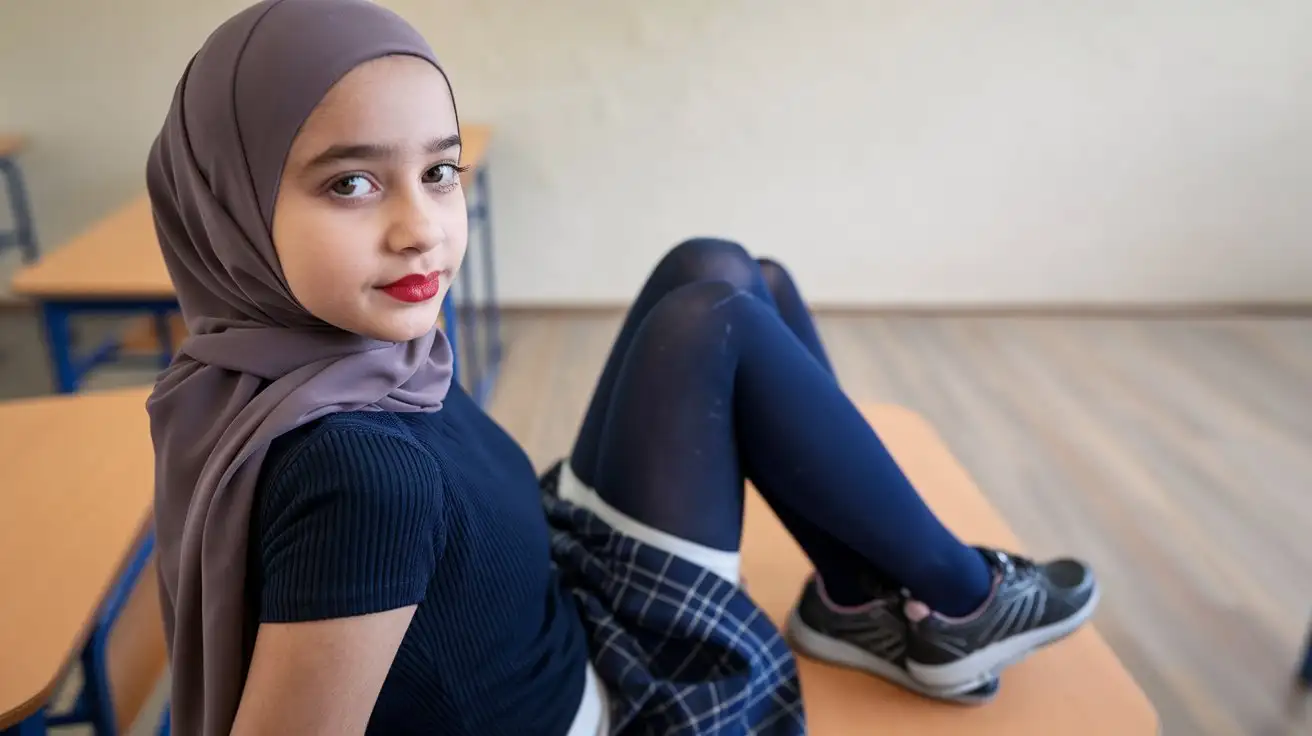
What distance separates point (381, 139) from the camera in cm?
67

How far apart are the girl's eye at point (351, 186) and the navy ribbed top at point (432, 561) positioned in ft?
0.52

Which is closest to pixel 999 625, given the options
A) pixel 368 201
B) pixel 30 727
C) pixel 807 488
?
pixel 807 488

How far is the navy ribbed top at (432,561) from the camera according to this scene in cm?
64

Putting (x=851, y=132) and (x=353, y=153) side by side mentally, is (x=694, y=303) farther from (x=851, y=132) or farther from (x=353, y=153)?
(x=851, y=132)

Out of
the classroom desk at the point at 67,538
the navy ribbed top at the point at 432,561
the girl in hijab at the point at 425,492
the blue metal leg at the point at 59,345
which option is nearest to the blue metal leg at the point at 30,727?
the classroom desk at the point at 67,538

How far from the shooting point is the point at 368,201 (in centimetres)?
69

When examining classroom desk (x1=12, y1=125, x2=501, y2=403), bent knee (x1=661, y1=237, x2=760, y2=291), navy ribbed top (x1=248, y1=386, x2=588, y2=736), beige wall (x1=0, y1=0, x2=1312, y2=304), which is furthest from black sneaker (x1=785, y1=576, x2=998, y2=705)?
beige wall (x1=0, y1=0, x2=1312, y2=304)

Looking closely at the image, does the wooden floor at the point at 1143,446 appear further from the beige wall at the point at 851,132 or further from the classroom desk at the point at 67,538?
the classroom desk at the point at 67,538

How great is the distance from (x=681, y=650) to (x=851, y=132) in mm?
2540

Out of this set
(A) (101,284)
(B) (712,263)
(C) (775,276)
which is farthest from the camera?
(A) (101,284)

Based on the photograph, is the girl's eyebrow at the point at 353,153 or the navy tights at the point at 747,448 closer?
the girl's eyebrow at the point at 353,153

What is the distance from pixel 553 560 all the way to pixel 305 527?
0.53 metres

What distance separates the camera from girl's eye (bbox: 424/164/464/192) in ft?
2.41

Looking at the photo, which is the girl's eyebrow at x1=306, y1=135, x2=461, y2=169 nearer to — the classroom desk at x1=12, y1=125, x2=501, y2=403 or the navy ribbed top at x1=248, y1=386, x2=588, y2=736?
the navy ribbed top at x1=248, y1=386, x2=588, y2=736
